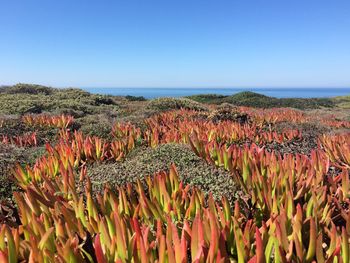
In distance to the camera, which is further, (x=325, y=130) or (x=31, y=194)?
(x=325, y=130)

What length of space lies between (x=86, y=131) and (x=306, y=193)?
18.4 ft

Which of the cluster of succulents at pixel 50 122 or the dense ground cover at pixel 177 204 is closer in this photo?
the dense ground cover at pixel 177 204

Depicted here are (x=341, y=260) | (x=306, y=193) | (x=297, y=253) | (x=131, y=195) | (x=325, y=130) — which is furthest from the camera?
(x=325, y=130)

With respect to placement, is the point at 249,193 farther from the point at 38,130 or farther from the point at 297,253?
the point at 38,130

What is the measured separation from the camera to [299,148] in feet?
18.8

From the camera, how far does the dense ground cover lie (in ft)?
5.73

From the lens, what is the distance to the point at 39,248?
1834mm

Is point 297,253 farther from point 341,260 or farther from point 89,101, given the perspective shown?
point 89,101

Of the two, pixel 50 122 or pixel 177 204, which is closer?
pixel 177 204

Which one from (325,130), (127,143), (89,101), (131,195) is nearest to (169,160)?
(127,143)

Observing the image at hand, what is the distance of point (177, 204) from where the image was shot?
8.14 feet

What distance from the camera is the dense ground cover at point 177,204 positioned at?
5.73 ft

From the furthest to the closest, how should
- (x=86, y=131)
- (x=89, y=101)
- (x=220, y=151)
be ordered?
(x=89, y=101) < (x=86, y=131) < (x=220, y=151)

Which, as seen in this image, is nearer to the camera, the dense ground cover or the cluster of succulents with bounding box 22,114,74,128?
the dense ground cover
